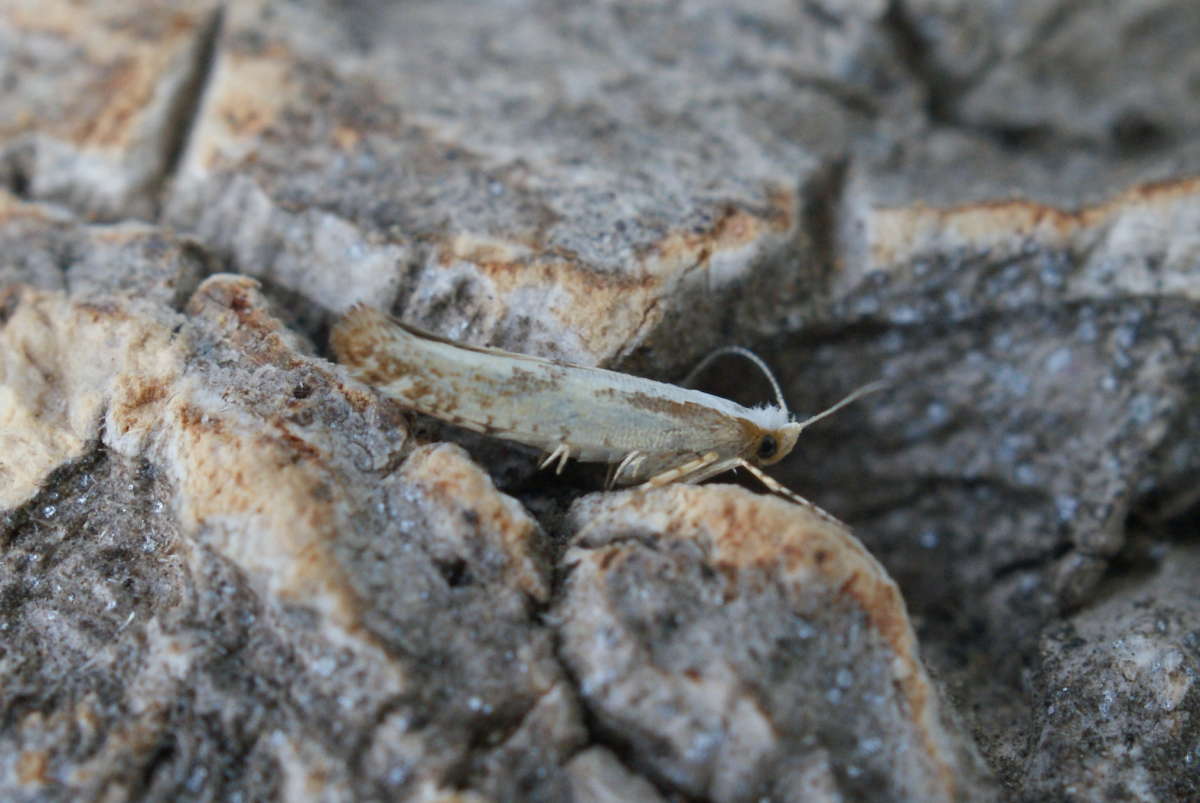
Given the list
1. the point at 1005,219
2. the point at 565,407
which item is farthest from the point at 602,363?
the point at 1005,219

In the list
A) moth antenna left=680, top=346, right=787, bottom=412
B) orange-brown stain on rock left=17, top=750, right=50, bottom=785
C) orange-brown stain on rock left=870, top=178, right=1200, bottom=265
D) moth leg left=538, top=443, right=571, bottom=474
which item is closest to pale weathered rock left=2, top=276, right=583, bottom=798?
orange-brown stain on rock left=17, top=750, right=50, bottom=785

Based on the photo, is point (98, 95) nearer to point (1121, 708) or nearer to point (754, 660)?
point (754, 660)

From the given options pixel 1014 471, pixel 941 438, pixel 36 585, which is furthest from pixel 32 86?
pixel 1014 471

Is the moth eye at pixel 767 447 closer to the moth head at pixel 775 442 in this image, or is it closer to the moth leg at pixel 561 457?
the moth head at pixel 775 442

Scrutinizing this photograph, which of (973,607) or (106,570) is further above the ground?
(973,607)

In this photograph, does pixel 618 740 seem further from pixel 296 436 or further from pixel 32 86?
pixel 32 86

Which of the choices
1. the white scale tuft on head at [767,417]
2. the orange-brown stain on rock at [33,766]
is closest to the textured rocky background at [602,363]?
the orange-brown stain on rock at [33,766]

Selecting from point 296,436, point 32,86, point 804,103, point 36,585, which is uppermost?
point 804,103
